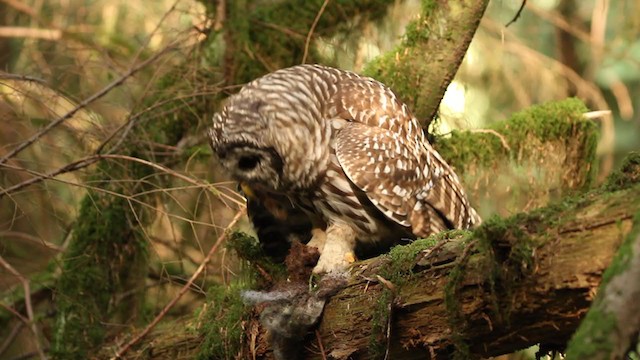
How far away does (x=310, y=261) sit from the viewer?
397 cm

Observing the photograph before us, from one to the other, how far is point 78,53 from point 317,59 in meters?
1.59

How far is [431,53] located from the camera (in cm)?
511

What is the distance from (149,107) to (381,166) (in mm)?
1431

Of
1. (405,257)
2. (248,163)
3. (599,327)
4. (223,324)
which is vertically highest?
(599,327)

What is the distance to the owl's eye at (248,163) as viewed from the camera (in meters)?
4.01

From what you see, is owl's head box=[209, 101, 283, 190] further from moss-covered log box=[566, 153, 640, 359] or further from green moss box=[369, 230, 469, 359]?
moss-covered log box=[566, 153, 640, 359]

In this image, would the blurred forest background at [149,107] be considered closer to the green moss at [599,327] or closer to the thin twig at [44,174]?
the thin twig at [44,174]

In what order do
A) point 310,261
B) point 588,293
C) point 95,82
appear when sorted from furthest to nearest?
point 95,82, point 310,261, point 588,293

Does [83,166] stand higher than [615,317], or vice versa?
[615,317]

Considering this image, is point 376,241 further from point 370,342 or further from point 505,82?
point 505,82

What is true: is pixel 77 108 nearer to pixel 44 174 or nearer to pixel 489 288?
pixel 44 174

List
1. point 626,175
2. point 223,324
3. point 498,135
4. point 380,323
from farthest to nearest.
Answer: point 498,135 < point 223,324 < point 380,323 < point 626,175

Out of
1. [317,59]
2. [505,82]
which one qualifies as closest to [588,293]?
[317,59]

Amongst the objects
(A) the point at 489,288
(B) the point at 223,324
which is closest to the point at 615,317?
(A) the point at 489,288
